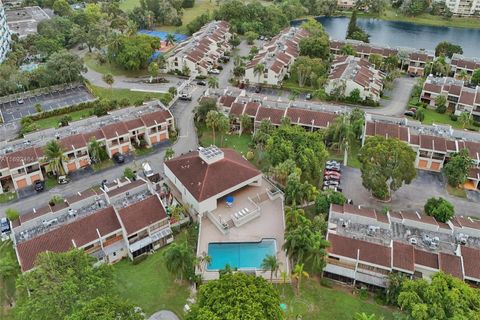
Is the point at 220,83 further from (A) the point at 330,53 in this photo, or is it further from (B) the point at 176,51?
(A) the point at 330,53

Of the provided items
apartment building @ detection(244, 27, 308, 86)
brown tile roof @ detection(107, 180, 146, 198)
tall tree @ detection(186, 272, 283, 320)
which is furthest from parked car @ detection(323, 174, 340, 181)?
apartment building @ detection(244, 27, 308, 86)

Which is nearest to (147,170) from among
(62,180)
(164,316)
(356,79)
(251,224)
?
(62,180)

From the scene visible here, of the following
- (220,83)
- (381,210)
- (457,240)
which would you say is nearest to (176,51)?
(220,83)

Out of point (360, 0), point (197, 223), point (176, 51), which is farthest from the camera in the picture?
point (360, 0)

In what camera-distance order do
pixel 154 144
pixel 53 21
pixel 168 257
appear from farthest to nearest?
pixel 53 21
pixel 154 144
pixel 168 257

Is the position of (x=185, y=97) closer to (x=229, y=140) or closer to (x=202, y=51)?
(x=229, y=140)

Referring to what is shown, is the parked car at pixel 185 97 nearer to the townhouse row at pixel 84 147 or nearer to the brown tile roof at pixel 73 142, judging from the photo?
the townhouse row at pixel 84 147
